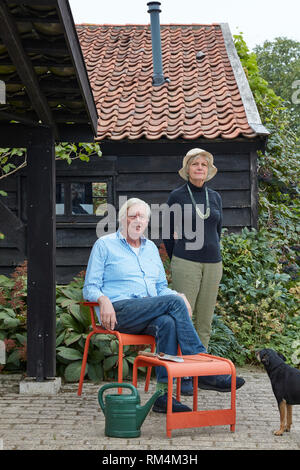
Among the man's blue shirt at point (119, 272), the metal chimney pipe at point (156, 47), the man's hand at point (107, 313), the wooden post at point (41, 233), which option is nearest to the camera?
the man's hand at point (107, 313)

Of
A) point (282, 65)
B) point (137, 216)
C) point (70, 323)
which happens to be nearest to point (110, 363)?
point (70, 323)

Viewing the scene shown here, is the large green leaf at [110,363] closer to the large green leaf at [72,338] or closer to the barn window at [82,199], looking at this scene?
the large green leaf at [72,338]

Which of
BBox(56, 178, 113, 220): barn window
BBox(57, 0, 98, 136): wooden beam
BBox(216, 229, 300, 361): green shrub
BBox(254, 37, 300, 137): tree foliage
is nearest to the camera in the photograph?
BBox(57, 0, 98, 136): wooden beam

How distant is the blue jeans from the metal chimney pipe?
7102 millimetres

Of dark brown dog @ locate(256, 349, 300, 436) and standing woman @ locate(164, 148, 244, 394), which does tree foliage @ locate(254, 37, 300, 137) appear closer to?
standing woman @ locate(164, 148, 244, 394)

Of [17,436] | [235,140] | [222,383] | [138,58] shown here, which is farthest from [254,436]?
[138,58]

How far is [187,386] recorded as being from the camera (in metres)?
4.69

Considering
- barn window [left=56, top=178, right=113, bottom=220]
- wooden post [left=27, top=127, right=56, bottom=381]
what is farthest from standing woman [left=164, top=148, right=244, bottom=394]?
barn window [left=56, top=178, right=113, bottom=220]

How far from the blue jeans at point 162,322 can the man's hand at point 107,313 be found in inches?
4.3

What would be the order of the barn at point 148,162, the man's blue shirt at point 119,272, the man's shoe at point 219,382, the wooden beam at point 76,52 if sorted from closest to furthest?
the wooden beam at point 76,52, the man's shoe at point 219,382, the man's blue shirt at point 119,272, the barn at point 148,162

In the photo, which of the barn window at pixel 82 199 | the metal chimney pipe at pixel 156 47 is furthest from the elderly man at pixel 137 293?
the metal chimney pipe at pixel 156 47

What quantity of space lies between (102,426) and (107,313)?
30.6 inches

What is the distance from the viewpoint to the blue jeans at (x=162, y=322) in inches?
185

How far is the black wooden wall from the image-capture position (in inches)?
393
